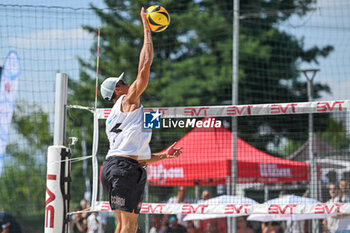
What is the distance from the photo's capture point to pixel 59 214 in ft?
17.5

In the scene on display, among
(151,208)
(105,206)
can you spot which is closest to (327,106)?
(151,208)

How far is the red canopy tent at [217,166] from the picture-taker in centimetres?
838

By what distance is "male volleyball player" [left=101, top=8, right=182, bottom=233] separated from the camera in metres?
4.39

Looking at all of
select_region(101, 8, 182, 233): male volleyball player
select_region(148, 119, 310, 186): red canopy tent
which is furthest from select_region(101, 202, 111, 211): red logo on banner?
select_region(148, 119, 310, 186): red canopy tent

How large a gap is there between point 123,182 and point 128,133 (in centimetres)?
44

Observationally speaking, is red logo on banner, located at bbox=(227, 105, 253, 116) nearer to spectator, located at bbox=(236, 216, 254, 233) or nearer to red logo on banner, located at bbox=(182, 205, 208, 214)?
red logo on banner, located at bbox=(182, 205, 208, 214)

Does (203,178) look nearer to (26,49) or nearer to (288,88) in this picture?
(26,49)

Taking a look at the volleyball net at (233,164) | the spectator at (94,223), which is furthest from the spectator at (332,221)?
the spectator at (94,223)

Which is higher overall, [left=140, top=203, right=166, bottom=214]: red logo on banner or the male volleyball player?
the male volleyball player

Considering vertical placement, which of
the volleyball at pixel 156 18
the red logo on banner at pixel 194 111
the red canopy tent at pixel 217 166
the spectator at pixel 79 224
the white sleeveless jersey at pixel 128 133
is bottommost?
the spectator at pixel 79 224

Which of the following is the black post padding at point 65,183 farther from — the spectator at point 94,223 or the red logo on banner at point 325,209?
the spectator at point 94,223

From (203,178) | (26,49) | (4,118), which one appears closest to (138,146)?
(4,118)

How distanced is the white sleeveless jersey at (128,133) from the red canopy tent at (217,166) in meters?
3.20

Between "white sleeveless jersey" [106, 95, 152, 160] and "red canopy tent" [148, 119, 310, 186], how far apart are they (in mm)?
3202
